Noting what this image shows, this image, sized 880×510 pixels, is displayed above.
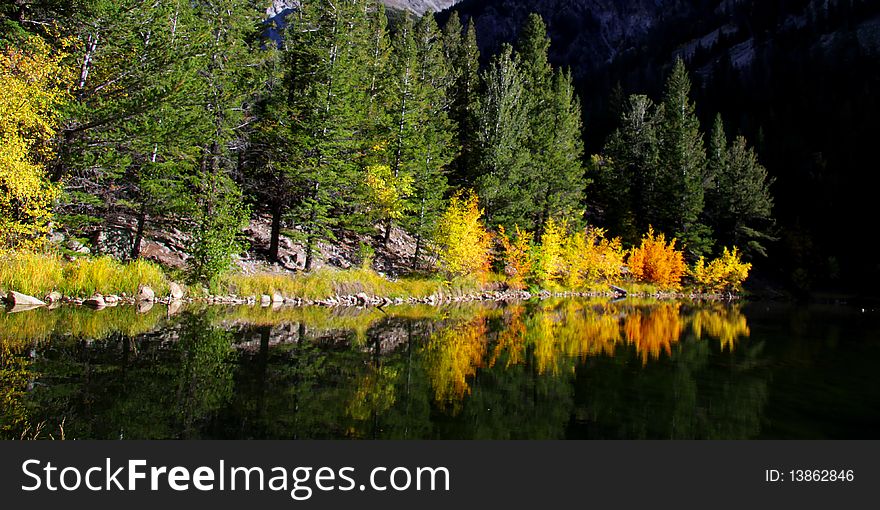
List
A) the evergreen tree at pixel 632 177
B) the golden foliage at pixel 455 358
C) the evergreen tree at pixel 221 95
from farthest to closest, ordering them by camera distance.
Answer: the evergreen tree at pixel 632 177
the evergreen tree at pixel 221 95
the golden foliage at pixel 455 358

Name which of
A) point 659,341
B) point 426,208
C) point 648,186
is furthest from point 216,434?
point 648,186

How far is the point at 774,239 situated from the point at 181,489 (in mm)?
76197

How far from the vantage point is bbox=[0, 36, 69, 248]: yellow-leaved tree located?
1612 cm

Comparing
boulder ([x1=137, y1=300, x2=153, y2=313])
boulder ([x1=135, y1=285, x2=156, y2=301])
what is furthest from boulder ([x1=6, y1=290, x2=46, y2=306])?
boulder ([x1=135, y1=285, x2=156, y2=301])

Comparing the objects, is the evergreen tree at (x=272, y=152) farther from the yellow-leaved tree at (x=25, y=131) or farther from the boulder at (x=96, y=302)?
the boulder at (x=96, y=302)

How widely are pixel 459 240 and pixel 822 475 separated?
1167 inches

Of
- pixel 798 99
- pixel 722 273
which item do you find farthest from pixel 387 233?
pixel 798 99

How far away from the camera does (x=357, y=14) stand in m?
34.5

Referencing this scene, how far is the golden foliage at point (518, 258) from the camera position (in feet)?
139

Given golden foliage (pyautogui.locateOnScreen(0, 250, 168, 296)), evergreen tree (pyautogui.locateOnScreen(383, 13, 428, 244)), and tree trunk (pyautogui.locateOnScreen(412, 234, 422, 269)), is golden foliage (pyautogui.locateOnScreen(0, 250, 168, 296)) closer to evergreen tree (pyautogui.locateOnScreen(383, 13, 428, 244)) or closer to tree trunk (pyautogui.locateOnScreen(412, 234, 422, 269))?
tree trunk (pyautogui.locateOnScreen(412, 234, 422, 269))

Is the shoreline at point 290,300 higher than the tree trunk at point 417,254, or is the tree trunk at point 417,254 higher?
the tree trunk at point 417,254

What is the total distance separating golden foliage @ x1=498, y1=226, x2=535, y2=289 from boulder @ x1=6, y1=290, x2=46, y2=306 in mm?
31518

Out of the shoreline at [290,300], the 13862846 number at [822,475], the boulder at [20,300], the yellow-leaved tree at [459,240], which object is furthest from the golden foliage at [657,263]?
the 13862846 number at [822,475]

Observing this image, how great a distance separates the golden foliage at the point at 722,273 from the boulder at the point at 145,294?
55703 millimetres
